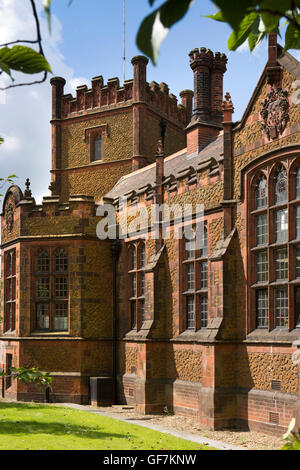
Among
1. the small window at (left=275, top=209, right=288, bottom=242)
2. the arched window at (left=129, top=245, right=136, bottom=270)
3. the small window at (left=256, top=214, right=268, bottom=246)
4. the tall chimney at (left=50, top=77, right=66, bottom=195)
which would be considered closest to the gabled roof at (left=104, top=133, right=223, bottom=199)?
the arched window at (left=129, top=245, right=136, bottom=270)

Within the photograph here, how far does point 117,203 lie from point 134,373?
565 cm

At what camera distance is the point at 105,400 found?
723 inches

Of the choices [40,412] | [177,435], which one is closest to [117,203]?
[40,412]

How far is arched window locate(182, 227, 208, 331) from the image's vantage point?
51.8 feet

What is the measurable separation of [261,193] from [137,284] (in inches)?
252

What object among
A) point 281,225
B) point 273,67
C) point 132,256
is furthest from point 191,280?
point 273,67

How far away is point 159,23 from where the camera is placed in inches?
57.1

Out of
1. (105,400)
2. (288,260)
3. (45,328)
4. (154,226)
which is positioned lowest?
(105,400)

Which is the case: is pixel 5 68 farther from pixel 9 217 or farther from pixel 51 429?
pixel 9 217

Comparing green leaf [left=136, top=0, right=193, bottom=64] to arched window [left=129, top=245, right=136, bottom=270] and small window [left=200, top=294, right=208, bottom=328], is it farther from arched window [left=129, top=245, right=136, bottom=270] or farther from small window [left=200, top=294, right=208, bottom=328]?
arched window [left=129, top=245, right=136, bottom=270]

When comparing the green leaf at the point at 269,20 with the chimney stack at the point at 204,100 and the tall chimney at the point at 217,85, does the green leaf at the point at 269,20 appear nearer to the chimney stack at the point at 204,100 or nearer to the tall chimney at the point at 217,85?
the chimney stack at the point at 204,100

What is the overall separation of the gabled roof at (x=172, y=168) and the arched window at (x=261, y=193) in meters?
1.47

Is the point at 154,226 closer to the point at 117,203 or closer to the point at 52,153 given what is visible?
the point at 117,203

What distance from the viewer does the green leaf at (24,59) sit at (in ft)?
5.45
